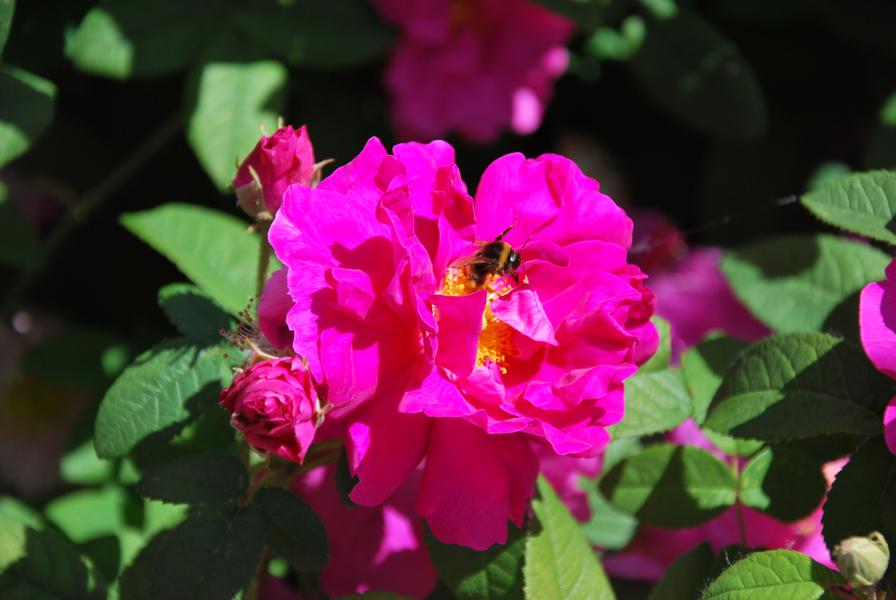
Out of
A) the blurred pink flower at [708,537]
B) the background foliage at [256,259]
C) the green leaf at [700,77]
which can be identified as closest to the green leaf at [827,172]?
the background foliage at [256,259]

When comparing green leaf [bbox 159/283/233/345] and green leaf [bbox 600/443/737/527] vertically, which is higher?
green leaf [bbox 159/283/233/345]

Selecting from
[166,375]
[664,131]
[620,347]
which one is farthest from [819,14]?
[166,375]

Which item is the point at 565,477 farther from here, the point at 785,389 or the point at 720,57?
the point at 720,57

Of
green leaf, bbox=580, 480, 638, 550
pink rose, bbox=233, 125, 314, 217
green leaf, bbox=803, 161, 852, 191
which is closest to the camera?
pink rose, bbox=233, 125, 314, 217

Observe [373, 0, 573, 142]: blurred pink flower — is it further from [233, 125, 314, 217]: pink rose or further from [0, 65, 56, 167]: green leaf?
[233, 125, 314, 217]: pink rose

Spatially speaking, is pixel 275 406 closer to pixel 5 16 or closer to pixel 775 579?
pixel 775 579

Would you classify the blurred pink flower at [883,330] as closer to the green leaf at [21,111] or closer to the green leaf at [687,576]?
the green leaf at [687,576]

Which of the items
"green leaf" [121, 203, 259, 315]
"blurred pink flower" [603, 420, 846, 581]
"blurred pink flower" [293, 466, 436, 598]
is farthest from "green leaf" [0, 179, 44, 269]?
"blurred pink flower" [603, 420, 846, 581]
